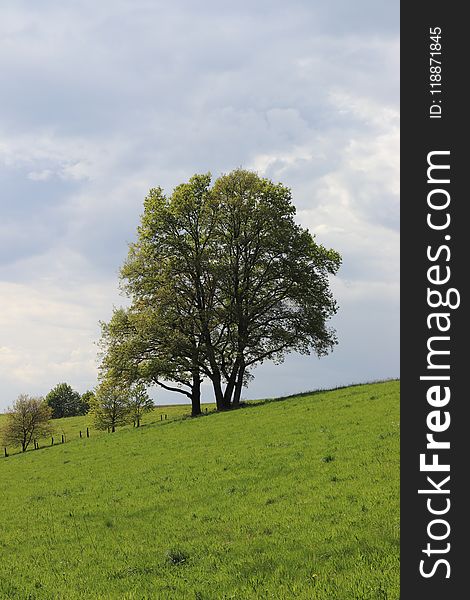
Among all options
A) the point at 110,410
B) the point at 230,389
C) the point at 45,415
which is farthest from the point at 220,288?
the point at 45,415

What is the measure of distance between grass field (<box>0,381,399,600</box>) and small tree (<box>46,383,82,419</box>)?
97721mm

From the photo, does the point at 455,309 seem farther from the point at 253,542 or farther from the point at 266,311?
the point at 266,311

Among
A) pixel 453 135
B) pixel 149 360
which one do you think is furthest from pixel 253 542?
pixel 149 360

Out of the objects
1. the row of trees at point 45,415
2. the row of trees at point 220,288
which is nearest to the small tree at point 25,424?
the row of trees at point 45,415

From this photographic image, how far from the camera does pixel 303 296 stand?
44594 mm

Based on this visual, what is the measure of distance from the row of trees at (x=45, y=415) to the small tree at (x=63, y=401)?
53380 millimetres

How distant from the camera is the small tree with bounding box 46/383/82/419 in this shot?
124500 millimetres

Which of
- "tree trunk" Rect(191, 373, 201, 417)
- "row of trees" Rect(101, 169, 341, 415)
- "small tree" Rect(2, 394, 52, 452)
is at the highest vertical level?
"row of trees" Rect(101, 169, 341, 415)

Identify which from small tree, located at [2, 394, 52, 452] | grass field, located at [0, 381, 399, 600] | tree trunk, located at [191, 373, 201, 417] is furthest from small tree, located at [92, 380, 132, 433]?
grass field, located at [0, 381, 399, 600]

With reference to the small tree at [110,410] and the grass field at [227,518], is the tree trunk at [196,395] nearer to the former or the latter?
the grass field at [227,518]

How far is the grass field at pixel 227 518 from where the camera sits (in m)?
10.8

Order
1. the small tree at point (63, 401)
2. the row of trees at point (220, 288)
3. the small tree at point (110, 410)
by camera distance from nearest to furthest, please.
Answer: the row of trees at point (220, 288) < the small tree at point (110, 410) < the small tree at point (63, 401)

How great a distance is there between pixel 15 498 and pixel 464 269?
25.9 metres

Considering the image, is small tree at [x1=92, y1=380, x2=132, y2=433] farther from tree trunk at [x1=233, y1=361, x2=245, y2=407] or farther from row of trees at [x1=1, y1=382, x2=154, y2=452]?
tree trunk at [x1=233, y1=361, x2=245, y2=407]
